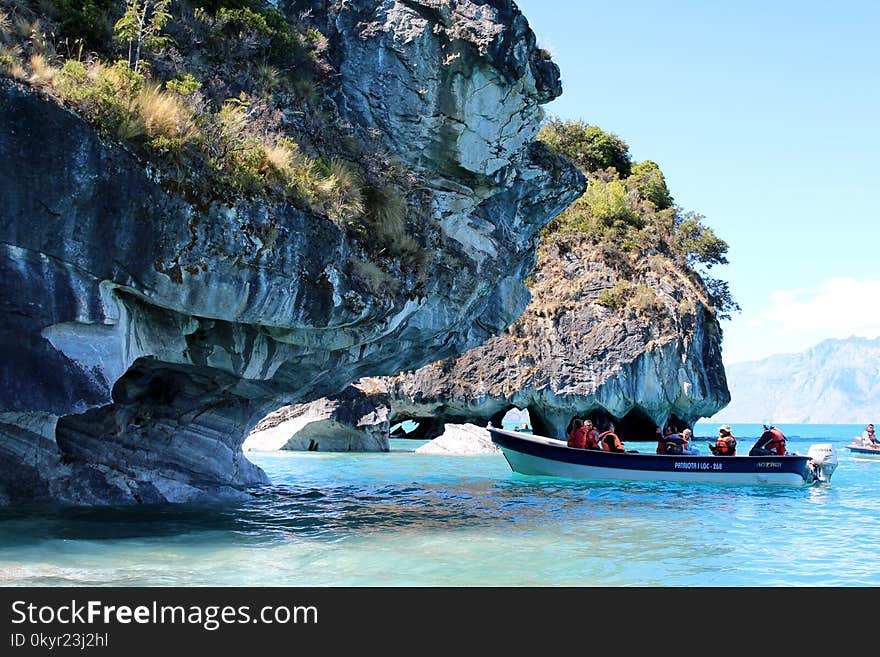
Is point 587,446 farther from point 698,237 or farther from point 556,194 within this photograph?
point 698,237

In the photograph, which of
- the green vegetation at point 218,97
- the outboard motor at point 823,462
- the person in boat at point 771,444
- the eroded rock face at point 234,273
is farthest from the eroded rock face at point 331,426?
the green vegetation at point 218,97

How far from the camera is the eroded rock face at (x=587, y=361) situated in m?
46.3

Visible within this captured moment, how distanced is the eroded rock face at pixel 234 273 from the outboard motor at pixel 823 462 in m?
10.4

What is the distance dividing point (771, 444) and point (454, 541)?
1588cm

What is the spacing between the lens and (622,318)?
47.1 meters

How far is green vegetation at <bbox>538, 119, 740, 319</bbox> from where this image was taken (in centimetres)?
4966

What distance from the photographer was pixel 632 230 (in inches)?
2023

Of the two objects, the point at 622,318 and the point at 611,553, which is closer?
the point at 611,553

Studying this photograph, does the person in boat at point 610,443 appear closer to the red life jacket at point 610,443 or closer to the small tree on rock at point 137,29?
the red life jacket at point 610,443

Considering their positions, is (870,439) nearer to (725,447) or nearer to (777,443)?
(777,443)

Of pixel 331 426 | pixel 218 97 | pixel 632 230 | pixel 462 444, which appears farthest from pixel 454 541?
pixel 632 230
